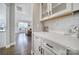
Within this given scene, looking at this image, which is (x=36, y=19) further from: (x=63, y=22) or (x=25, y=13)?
(x=63, y=22)

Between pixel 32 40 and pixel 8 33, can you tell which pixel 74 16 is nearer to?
pixel 32 40

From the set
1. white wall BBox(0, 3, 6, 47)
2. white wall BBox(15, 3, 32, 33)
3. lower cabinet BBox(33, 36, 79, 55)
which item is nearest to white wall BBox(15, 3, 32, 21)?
white wall BBox(15, 3, 32, 33)

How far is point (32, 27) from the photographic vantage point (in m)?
1.27

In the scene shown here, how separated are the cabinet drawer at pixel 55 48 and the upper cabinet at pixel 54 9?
0.32 meters

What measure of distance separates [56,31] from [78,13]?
395mm

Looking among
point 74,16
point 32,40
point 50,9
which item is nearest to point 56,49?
point 32,40

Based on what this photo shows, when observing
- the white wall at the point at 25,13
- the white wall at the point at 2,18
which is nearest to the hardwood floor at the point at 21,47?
the white wall at the point at 2,18

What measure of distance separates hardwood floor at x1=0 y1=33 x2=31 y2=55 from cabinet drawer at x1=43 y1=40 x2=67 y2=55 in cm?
20

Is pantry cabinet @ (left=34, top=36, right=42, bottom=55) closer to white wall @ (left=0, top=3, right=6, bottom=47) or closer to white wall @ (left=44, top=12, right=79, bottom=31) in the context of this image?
white wall @ (left=44, top=12, right=79, bottom=31)

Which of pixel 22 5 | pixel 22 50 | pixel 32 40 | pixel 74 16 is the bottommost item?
pixel 22 50

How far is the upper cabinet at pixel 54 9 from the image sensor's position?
1.27 m

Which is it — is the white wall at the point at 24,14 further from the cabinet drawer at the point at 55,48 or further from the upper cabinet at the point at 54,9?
the cabinet drawer at the point at 55,48

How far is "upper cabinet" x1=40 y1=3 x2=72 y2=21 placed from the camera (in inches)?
49.9

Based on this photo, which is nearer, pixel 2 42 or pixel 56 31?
pixel 2 42
